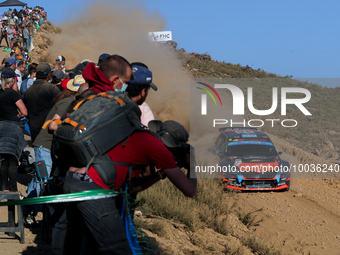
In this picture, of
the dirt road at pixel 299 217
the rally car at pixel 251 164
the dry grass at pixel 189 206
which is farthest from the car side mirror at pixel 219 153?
the dry grass at pixel 189 206

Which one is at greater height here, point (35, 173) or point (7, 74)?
point (7, 74)

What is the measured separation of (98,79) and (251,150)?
902 centimetres

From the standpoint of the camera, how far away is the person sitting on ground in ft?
Answer: 19.0

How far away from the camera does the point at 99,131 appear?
7.93 feet

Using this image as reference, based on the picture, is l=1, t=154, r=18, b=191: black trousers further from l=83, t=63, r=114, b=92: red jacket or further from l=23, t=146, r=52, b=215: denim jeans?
l=83, t=63, r=114, b=92: red jacket

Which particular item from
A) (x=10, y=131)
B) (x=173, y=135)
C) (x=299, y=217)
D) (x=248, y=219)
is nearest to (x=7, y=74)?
(x=10, y=131)

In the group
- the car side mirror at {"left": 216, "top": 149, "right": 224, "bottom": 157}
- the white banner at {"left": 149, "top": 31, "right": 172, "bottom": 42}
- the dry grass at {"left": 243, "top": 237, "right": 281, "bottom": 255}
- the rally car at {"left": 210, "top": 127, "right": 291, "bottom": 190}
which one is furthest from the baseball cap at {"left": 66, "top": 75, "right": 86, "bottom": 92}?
the white banner at {"left": 149, "top": 31, "right": 172, "bottom": 42}

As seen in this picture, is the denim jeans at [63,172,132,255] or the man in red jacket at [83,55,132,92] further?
the man in red jacket at [83,55,132,92]

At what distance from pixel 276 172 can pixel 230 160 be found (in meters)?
1.24

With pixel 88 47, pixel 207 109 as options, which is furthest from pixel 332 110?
pixel 88 47

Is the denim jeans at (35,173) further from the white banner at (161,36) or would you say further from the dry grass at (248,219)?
the white banner at (161,36)

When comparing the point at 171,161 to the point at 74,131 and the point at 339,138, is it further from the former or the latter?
the point at 339,138

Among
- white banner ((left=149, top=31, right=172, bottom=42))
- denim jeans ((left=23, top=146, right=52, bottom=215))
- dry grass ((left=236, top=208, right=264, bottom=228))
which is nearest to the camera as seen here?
denim jeans ((left=23, top=146, right=52, bottom=215))

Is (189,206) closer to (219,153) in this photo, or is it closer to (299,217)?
(299,217)
